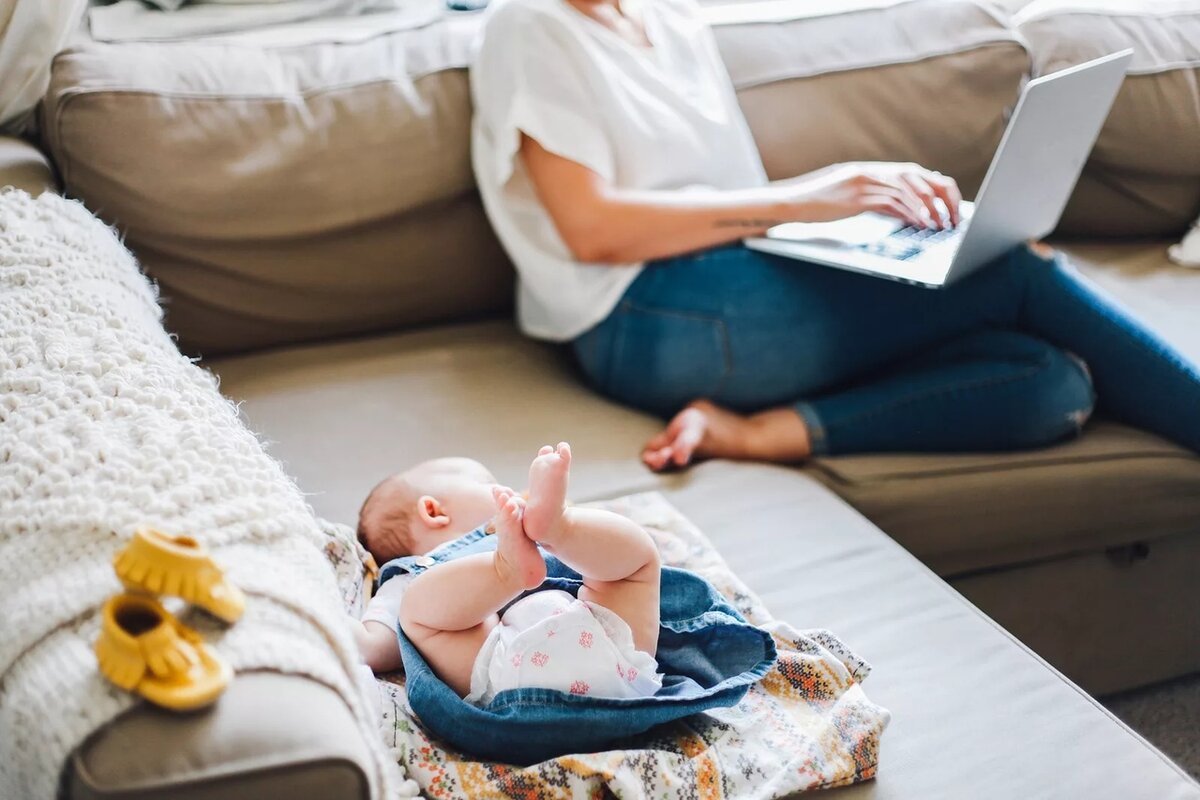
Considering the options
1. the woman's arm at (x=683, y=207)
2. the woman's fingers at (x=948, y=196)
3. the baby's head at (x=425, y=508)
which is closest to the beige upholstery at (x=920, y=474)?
the baby's head at (x=425, y=508)

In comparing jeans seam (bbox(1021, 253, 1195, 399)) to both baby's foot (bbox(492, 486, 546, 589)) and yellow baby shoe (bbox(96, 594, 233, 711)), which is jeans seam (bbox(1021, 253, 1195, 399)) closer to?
baby's foot (bbox(492, 486, 546, 589))

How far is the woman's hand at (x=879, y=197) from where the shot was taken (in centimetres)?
145

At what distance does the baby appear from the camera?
85 cm

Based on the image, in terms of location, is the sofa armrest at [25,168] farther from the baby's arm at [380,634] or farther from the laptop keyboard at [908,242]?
the laptop keyboard at [908,242]

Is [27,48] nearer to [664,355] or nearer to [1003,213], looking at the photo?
[664,355]

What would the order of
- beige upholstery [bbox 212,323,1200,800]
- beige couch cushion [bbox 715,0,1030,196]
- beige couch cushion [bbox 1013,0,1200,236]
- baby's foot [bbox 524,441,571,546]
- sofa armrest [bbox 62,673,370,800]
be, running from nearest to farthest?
sofa armrest [bbox 62,673,370,800] < baby's foot [bbox 524,441,571,546] < beige upholstery [bbox 212,323,1200,800] < beige couch cushion [bbox 715,0,1030,196] < beige couch cushion [bbox 1013,0,1200,236]

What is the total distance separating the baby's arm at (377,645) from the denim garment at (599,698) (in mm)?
37

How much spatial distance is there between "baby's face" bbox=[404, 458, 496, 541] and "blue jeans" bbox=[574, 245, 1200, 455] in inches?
15.0

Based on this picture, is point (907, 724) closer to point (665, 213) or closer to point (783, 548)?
point (783, 548)

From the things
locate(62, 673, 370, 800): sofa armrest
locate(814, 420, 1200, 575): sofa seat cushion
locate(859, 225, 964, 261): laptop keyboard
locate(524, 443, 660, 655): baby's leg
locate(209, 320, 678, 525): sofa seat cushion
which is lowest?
locate(209, 320, 678, 525): sofa seat cushion

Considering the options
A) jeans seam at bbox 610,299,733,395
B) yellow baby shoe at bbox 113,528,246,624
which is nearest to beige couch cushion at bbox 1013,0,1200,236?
jeans seam at bbox 610,299,733,395

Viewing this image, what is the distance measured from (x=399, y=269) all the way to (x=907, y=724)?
938 millimetres

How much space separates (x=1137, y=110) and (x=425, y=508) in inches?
56.4

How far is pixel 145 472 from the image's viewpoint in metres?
0.74
